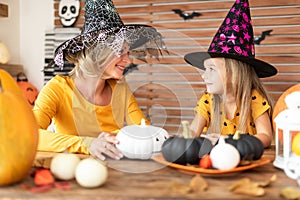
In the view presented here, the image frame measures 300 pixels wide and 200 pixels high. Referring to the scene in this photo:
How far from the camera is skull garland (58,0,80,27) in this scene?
3.62m

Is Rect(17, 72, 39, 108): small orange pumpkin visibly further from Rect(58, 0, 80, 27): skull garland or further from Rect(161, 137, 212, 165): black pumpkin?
Rect(161, 137, 212, 165): black pumpkin

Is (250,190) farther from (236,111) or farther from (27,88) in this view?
(27,88)

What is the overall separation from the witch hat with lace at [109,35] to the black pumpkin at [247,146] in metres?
0.43

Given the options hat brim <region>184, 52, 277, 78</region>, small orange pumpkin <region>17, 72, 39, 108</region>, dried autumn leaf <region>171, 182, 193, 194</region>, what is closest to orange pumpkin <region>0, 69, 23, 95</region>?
dried autumn leaf <region>171, 182, 193, 194</region>

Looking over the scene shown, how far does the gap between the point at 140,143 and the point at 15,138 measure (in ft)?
1.29

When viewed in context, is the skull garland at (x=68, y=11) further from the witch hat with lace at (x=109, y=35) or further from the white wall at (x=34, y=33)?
the witch hat with lace at (x=109, y=35)

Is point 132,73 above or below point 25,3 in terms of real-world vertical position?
below

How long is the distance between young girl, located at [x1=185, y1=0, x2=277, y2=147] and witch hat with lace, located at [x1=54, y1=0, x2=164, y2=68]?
0.36m

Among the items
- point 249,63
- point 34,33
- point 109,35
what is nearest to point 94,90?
point 109,35

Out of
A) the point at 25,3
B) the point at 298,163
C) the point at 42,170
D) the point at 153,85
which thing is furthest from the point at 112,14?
the point at 25,3

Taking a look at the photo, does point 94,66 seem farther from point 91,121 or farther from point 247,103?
point 247,103

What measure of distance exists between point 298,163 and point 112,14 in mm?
1021

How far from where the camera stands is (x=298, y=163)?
987mm

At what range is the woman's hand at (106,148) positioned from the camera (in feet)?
3.92
